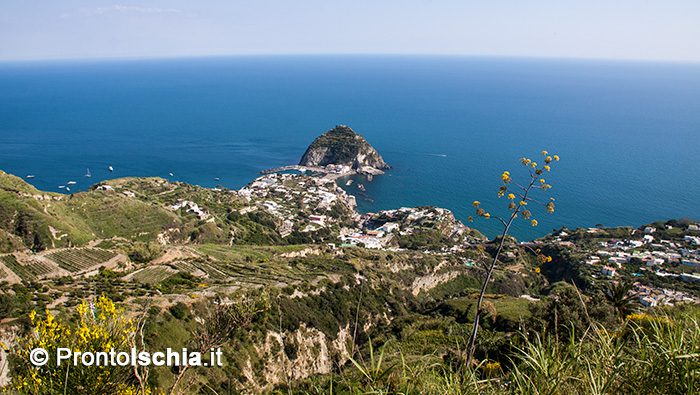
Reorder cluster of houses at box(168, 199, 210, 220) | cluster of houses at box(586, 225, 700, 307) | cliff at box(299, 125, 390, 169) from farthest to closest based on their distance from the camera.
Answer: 1. cliff at box(299, 125, 390, 169)
2. cluster of houses at box(168, 199, 210, 220)
3. cluster of houses at box(586, 225, 700, 307)

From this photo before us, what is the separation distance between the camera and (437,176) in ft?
325

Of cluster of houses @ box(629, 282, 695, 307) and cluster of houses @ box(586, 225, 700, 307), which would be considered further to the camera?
cluster of houses @ box(586, 225, 700, 307)

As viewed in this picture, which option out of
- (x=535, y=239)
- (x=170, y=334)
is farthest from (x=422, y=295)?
(x=535, y=239)

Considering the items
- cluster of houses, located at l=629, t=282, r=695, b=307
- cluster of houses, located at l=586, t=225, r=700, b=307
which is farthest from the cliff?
cluster of houses, located at l=629, t=282, r=695, b=307

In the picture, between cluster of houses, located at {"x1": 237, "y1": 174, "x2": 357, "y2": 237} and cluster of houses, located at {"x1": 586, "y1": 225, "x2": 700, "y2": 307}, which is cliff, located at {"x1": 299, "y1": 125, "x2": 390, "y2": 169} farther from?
A: cluster of houses, located at {"x1": 586, "y1": 225, "x2": 700, "y2": 307}

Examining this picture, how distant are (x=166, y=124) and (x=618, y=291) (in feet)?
533

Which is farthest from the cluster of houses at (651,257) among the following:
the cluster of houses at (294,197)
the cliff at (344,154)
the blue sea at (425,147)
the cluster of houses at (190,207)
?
the cliff at (344,154)

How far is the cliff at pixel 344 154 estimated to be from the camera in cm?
10450

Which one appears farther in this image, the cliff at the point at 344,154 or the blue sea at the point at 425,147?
the cliff at the point at 344,154

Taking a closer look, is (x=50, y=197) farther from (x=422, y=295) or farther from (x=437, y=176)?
(x=437, y=176)

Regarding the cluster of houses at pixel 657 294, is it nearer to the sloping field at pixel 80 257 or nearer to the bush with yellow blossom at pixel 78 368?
the bush with yellow blossom at pixel 78 368

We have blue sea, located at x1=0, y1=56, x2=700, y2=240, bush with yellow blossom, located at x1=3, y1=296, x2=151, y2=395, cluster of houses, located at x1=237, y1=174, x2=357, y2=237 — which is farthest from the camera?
blue sea, located at x1=0, y1=56, x2=700, y2=240

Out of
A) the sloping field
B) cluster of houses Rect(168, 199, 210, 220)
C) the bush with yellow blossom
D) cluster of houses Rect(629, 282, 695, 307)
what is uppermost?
the bush with yellow blossom

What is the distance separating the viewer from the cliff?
343 ft
